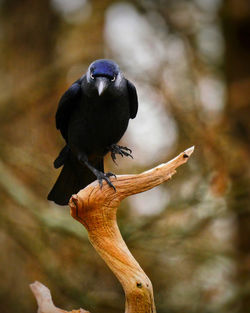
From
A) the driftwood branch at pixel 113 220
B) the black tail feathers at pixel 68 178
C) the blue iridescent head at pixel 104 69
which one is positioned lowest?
the driftwood branch at pixel 113 220

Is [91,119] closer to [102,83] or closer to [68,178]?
[102,83]

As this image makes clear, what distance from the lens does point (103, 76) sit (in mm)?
4062

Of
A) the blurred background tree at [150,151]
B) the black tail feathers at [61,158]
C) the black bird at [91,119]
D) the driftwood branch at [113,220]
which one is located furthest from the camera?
the blurred background tree at [150,151]

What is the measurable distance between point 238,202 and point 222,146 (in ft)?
3.35

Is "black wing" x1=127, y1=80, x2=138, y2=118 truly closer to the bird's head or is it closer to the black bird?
the black bird

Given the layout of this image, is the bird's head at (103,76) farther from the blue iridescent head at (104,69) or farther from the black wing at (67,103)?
the black wing at (67,103)

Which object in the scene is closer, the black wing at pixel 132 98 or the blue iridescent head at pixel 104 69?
the blue iridescent head at pixel 104 69

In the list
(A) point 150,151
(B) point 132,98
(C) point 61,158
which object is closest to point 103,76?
(B) point 132,98

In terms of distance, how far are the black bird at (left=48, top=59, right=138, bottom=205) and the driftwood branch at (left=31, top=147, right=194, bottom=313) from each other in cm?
45

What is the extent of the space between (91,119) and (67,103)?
29 centimetres

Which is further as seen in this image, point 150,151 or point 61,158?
point 150,151

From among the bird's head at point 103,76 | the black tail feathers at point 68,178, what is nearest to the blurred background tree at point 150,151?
the black tail feathers at point 68,178

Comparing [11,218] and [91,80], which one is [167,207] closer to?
[11,218]

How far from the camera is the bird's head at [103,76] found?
4051mm
